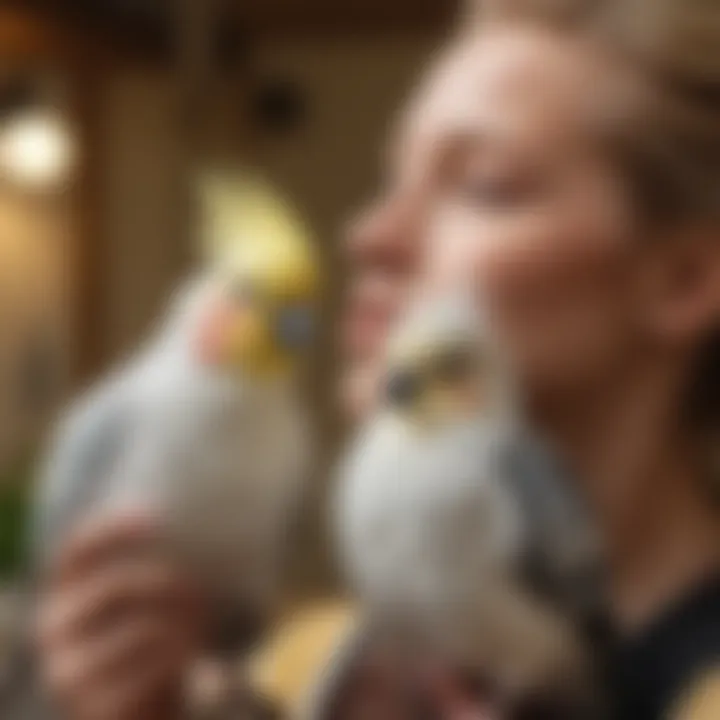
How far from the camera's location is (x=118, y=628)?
345 mm

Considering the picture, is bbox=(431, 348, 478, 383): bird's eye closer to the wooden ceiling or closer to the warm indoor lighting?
the wooden ceiling

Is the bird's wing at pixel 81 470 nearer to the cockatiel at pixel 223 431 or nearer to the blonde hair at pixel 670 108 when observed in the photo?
the cockatiel at pixel 223 431

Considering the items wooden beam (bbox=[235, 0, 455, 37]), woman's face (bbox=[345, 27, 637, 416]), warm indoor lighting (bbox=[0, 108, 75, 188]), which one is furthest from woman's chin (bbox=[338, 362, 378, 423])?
warm indoor lighting (bbox=[0, 108, 75, 188])

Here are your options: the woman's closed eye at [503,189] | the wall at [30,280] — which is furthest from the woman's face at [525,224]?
the wall at [30,280]

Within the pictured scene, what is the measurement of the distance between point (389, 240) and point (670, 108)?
8 centimetres

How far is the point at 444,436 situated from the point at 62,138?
422mm

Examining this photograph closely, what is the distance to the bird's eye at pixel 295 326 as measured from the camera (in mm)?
343

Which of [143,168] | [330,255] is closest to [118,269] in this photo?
[143,168]

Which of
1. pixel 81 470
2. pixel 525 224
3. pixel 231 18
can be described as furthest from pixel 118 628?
pixel 231 18

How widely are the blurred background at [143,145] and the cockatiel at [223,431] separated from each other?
22 mm

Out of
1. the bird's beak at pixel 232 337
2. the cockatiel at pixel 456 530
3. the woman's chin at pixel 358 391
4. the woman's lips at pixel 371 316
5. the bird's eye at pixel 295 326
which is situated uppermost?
the bird's beak at pixel 232 337

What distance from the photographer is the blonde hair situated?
343 millimetres

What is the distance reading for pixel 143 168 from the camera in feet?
1.93

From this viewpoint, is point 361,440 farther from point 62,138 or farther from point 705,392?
point 62,138
